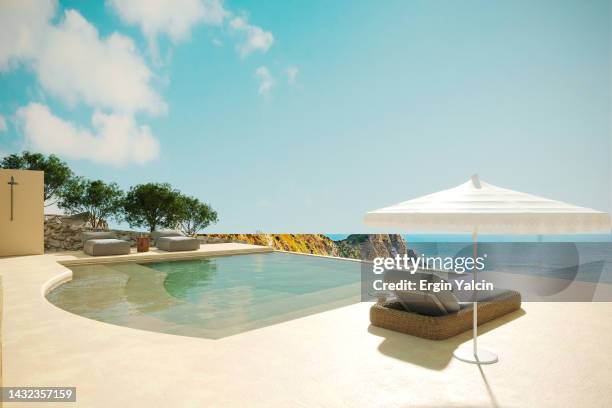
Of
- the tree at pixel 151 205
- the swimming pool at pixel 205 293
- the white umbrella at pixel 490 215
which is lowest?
the swimming pool at pixel 205 293

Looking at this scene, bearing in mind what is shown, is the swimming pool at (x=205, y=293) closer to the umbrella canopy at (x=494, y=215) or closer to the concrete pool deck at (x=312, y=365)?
the concrete pool deck at (x=312, y=365)

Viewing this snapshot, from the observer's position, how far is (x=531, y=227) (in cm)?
262

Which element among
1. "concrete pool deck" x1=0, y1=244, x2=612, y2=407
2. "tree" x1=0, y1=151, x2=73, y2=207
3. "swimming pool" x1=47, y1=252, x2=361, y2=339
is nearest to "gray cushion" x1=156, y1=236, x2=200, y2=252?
"swimming pool" x1=47, y1=252, x2=361, y2=339

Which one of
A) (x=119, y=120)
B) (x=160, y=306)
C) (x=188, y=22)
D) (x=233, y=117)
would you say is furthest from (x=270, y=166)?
(x=160, y=306)

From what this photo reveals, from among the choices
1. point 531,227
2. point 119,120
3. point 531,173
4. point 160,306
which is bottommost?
point 160,306

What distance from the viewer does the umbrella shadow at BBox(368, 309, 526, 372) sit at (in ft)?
10.7

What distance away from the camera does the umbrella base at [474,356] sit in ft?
10.6

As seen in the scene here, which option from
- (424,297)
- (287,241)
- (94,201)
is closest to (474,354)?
(424,297)

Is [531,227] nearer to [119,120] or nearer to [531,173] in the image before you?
[531,173]

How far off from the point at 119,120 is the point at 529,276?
20087 millimetres

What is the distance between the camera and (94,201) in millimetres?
17125

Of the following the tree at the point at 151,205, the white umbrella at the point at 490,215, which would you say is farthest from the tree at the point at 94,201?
the white umbrella at the point at 490,215

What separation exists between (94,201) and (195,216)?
481cm

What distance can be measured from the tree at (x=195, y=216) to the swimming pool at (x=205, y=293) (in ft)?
26.3
